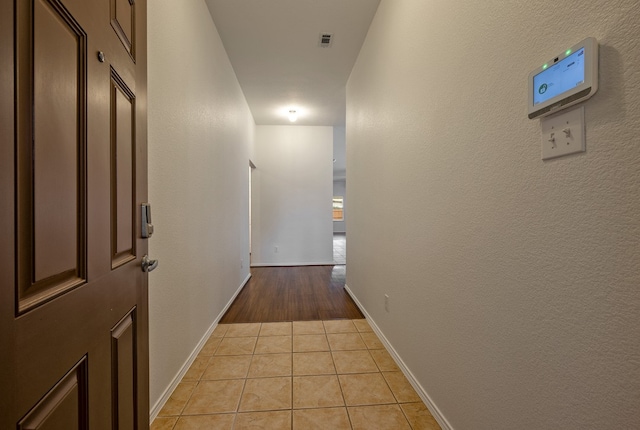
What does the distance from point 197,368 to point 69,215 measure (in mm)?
1698

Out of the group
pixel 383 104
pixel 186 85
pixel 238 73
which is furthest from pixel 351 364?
pixel 238 73

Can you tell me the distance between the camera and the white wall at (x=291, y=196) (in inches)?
217

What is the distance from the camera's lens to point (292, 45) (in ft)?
9.21

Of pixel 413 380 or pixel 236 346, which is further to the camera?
pixel 236 346

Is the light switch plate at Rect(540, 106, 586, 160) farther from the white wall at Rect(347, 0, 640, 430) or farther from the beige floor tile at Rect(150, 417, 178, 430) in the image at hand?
the beige floor tile at Rect(150, 417, 178, 430)

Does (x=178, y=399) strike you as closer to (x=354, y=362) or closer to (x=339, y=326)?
(x=354, y=362)

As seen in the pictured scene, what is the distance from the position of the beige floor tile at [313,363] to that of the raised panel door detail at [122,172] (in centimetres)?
142

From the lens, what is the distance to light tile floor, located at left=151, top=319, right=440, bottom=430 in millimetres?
1438

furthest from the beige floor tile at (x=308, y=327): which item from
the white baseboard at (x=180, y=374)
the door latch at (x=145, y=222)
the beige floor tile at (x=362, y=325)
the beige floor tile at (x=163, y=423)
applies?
the door latch at (x=145, y=222)

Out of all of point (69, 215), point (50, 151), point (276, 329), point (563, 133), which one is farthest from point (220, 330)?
point (563, 133)

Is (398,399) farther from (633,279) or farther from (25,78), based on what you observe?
(25,78)

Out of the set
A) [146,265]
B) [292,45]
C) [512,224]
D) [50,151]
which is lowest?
[146,265]

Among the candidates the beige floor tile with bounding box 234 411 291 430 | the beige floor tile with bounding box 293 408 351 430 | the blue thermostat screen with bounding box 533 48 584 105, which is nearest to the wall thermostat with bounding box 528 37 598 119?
the blue thermostat screen with bounding box 533 48 584 105

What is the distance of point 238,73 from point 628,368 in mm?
3866
